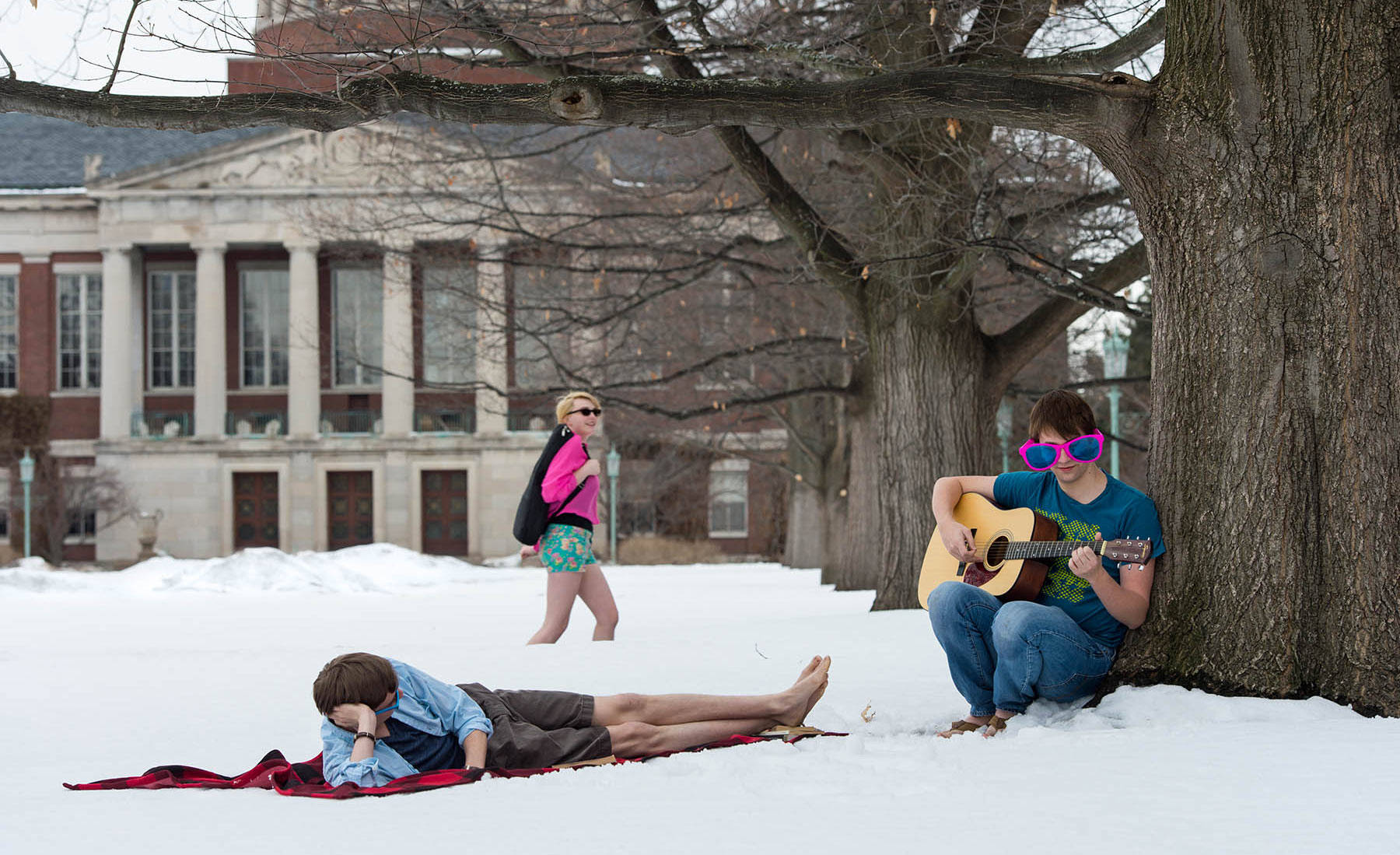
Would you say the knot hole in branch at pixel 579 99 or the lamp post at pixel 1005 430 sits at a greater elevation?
the knot hole in branch at pixel 579 99

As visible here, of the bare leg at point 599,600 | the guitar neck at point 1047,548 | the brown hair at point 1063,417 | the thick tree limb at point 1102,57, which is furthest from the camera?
the bare leg at point 599,600

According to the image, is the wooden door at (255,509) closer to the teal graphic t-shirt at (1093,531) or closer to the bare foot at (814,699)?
the bare foot at (814,699)

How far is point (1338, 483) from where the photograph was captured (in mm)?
5320

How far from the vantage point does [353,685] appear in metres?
4.36

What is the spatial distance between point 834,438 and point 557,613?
51.6 ft

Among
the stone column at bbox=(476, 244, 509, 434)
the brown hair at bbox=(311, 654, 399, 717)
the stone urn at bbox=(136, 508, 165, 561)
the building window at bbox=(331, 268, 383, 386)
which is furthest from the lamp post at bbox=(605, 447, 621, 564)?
the brown hair at bbox=(311, 654, 399, 717)

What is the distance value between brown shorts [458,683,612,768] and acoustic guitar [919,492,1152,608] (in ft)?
5.07

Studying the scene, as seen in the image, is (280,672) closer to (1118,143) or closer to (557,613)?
(557,613)

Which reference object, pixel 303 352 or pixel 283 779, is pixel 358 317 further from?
pixel 283 779

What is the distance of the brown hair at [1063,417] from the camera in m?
5.33

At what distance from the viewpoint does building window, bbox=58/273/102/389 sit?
159 ft

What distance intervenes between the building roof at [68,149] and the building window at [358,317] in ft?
19.4

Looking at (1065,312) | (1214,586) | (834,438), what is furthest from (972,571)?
(834,438)

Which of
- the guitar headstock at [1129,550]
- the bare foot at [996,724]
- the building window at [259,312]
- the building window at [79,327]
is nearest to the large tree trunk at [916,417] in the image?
the bare foot at [996,724]
